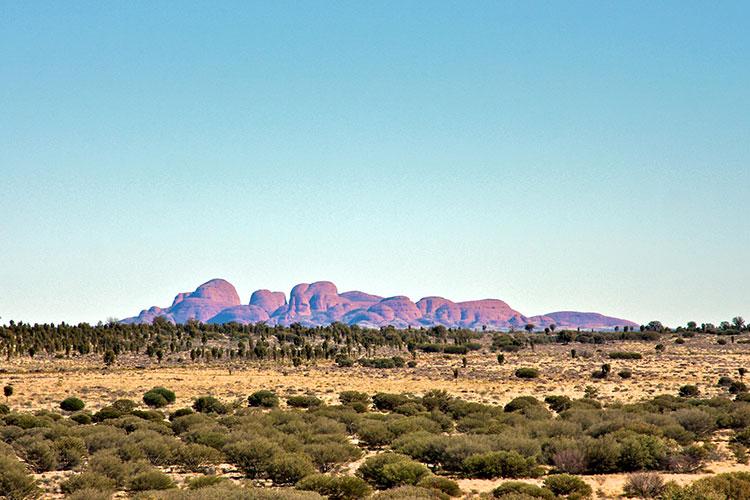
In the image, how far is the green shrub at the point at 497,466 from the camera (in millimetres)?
20531

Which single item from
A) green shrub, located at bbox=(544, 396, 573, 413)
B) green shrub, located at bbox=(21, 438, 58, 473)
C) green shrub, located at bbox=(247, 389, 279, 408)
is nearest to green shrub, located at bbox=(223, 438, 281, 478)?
green shrub, located at bbox=(21, 438, 58, 473)

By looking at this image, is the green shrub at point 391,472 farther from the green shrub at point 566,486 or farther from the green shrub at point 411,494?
the green shrub at point 566,486

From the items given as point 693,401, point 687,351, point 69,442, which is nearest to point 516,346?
point 687,351

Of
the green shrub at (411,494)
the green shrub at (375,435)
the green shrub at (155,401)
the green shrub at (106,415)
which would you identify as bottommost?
the green shrub at (155,401)

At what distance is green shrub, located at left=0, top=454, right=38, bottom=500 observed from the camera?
17266mm

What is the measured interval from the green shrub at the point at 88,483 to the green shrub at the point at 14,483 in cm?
74

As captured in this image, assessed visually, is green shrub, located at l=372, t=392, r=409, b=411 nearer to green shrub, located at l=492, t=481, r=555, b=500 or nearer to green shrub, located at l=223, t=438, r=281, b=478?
green shrub, located at l=223, t=438, r=281, b=478

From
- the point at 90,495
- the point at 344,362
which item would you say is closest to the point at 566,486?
the point at 90,495

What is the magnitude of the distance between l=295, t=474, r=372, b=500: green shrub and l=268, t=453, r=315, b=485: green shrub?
6.45 feet

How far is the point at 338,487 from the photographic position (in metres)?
17.3

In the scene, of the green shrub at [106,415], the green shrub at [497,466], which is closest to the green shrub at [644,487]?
the green shrub at [497,466]

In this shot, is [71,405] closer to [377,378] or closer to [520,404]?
[520,404]

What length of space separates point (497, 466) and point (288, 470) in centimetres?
604

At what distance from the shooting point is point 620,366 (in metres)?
71.2
